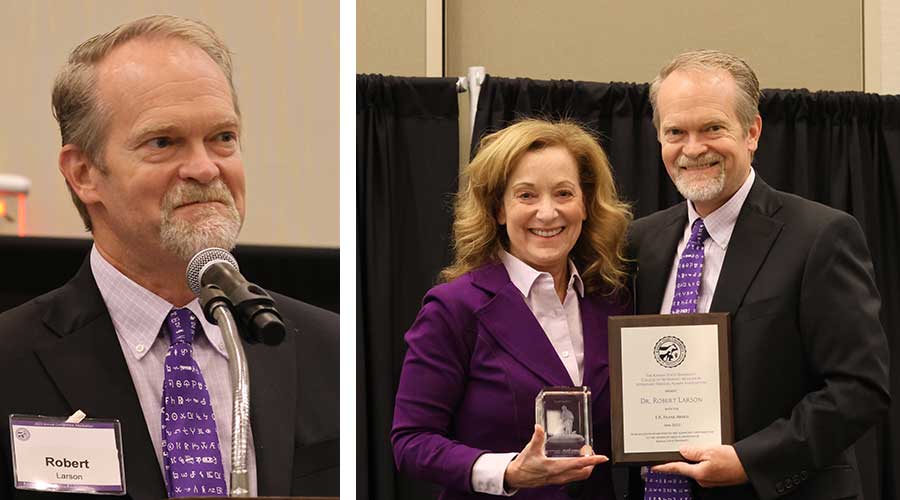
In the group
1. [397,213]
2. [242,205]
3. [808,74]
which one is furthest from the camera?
[808,74]

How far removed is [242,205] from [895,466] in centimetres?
244

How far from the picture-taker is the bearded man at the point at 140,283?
7.07 feet

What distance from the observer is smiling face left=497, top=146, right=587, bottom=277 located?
264 centimetres

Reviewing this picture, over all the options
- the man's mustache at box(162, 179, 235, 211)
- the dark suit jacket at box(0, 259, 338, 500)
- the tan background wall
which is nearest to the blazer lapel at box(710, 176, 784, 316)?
the dark suit jacket at box(0, 259, 338, 500)

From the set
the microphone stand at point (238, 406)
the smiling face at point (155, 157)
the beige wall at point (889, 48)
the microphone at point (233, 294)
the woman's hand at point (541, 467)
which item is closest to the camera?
the microphone at point (233, 294)

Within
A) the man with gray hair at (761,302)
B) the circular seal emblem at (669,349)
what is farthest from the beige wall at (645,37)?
the circular seal emblem at (669,349)

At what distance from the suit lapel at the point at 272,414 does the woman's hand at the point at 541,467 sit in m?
0.44

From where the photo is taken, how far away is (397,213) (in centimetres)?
380

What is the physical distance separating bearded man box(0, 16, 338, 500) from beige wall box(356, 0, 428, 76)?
1.78 metres

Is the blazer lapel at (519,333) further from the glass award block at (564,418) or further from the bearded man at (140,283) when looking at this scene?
the bearded man at (140,283)

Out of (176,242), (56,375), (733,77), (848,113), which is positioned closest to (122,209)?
(176,242)

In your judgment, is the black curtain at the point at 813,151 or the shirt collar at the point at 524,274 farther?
the black curtain at the point at 813,151

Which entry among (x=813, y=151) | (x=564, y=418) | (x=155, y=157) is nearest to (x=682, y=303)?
(x=564, y=418)

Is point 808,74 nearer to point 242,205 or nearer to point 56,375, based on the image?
point 242,205
